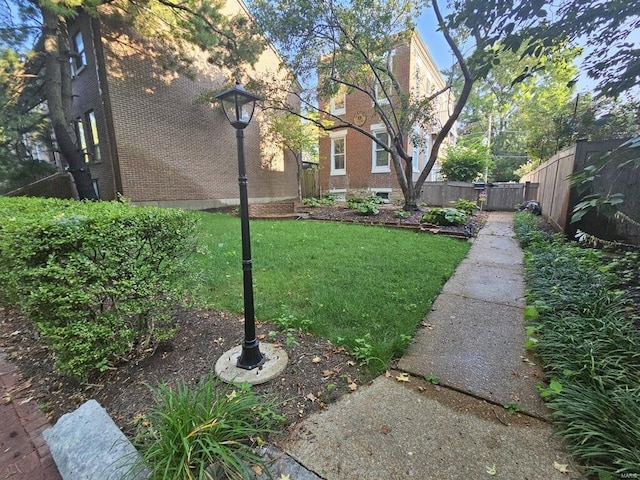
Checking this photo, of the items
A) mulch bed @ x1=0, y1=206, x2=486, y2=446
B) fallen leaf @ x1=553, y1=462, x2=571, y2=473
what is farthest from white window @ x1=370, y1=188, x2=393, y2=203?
fallen leaf @ x1=553, y1=462, x2=571, y2=473

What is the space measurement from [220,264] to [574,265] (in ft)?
16.5

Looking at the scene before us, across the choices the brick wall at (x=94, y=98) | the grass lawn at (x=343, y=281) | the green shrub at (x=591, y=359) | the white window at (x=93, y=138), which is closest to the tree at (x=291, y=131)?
the brick wall at (x=94, y=98)

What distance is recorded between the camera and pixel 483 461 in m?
1.55

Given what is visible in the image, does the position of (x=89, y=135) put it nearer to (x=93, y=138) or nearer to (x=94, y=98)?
(x=93, y=138)

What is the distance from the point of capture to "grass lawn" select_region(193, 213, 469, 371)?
282cm

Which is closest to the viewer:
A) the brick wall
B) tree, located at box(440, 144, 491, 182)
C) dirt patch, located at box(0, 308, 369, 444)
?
dirt patch, located at box(0, 308, 369, 444)

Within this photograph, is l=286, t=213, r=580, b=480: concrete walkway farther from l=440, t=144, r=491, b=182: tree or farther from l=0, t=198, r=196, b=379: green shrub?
l=440, t=144, r=491, b=182: tree

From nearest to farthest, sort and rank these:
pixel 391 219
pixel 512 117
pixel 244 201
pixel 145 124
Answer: pixel 244 201 → pixel 391 219 → pixel 145 124 → pixel 512 117

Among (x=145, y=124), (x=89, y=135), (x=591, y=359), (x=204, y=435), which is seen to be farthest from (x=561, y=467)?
(x=89, y=135)

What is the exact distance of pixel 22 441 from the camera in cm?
183

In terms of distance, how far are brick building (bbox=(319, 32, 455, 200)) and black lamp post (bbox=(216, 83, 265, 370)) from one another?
12.0 meters

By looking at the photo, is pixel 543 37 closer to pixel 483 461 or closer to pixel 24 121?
pixel 483 461

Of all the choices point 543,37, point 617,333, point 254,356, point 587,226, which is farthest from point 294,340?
point 587,226

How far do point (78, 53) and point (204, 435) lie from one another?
1410cm
